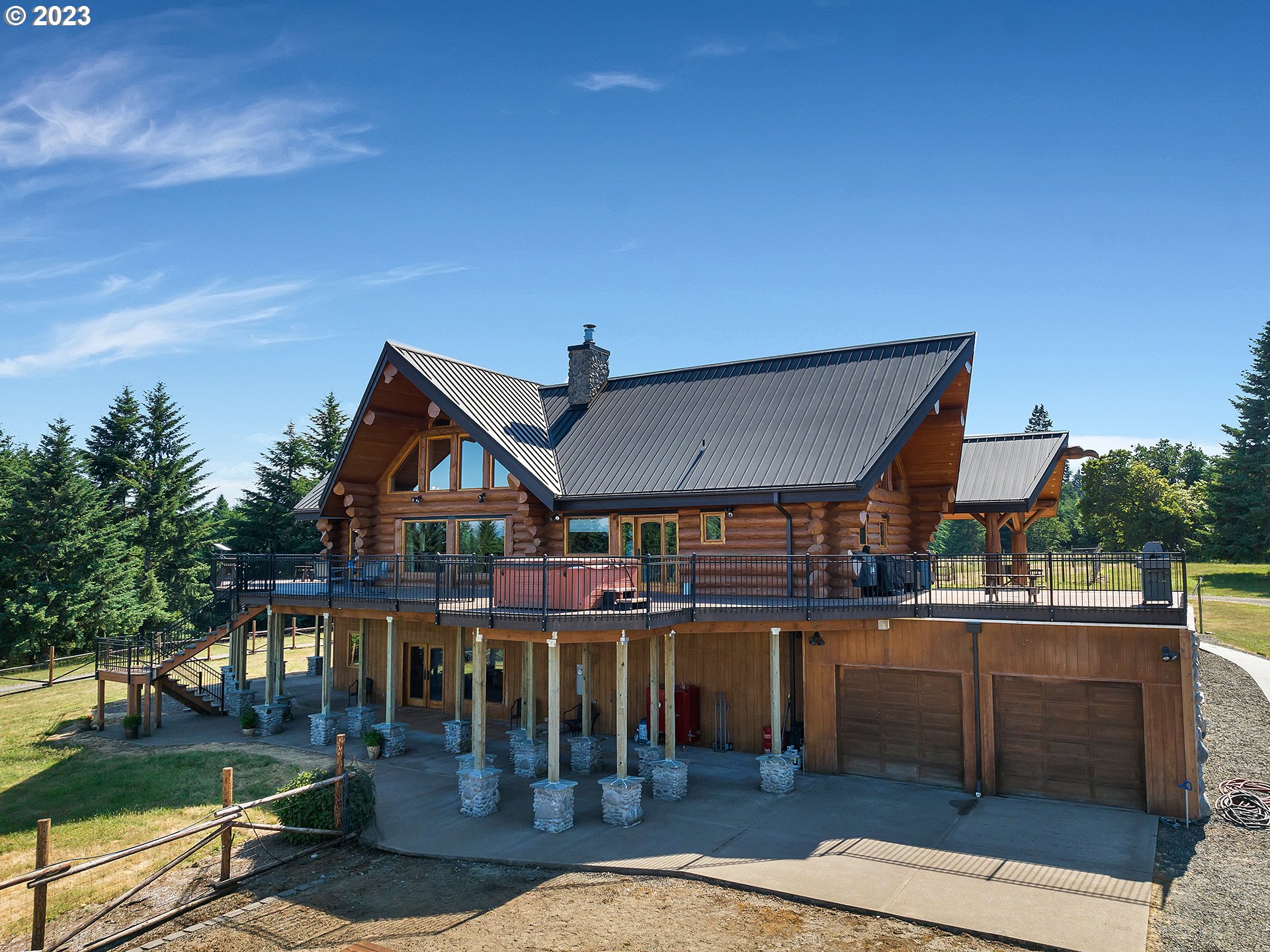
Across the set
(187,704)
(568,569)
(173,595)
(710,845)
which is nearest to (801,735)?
(710,845)

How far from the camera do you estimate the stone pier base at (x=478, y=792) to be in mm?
14406

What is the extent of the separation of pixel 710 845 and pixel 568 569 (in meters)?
5.19

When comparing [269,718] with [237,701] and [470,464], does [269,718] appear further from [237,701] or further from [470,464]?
[470,464]

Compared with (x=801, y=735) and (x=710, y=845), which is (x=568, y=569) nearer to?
(x=710, y=845)

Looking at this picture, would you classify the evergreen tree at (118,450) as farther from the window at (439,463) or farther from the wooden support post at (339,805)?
the wooden support post at (339,805)

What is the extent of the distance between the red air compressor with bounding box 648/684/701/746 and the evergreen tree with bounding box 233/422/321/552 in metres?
35.0

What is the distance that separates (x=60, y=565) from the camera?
119 feet

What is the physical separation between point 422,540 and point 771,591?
1059 cm

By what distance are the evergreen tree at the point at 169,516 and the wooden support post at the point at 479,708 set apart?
37040 millimetres

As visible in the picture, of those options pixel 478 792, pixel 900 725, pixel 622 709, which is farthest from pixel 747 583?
pixel 478 792

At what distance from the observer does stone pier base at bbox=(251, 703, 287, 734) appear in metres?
21.0

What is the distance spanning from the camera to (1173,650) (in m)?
13.8

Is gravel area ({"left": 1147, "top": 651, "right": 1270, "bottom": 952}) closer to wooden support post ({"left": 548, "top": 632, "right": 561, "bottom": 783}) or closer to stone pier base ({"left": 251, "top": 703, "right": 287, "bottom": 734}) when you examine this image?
wooden support post ({"left": 548, "top": 632, "right": 561, "bottom": 783})

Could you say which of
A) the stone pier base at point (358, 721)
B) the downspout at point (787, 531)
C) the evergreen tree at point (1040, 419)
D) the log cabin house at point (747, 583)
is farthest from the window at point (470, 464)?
the evergreen tree at point (1040, 419)
